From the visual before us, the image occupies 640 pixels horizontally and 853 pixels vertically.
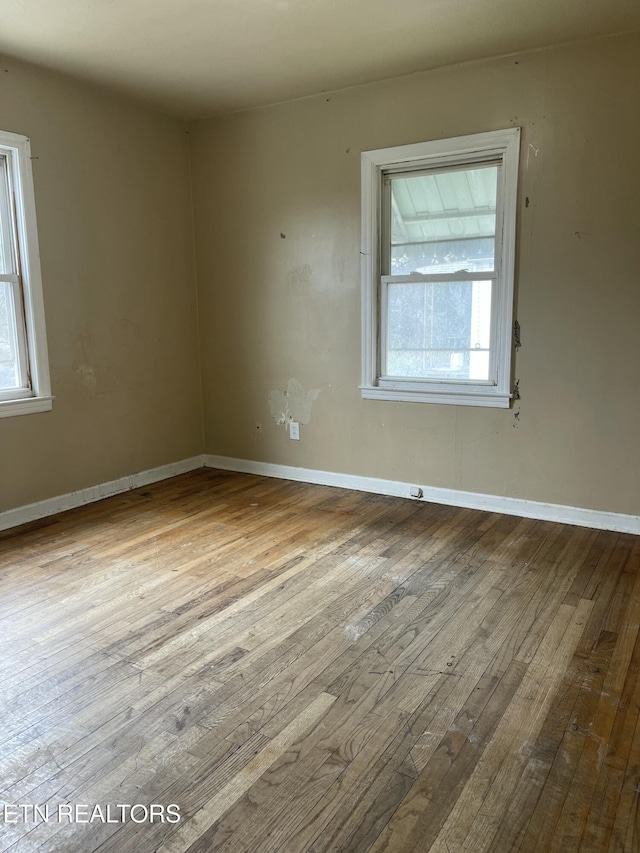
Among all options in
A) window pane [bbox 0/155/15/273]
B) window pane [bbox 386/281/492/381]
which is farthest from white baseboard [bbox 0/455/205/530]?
window pane [bbox 386/281/492/381]

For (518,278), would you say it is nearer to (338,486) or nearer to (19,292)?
(338,486)

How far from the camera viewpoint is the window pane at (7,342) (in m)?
3.68

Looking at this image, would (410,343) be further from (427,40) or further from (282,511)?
(427,40)

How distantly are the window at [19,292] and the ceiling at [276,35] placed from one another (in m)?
0.62

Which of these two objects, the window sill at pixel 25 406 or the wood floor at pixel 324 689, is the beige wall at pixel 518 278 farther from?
the window sill at pixel 25 406

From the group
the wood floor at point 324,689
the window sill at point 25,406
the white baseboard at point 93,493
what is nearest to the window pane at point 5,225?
the window sill at point 25,406

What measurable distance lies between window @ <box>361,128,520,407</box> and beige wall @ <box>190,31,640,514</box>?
0.09 m

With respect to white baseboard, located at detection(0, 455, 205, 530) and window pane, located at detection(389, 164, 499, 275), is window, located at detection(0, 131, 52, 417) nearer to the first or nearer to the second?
white baseboard, located at detection(0, 455, 205, 530)

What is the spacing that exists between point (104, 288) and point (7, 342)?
2.50 feet

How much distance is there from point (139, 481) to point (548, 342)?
295 cm

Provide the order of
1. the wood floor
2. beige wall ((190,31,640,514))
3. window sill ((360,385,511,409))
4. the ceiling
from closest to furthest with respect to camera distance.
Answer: the wood floor → the ceiling → beige wall ((190,31,640,514)) → window sill ((360,385,511,409))

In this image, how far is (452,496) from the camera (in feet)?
13.3

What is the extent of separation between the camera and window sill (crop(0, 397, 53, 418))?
A: 11.9 feet

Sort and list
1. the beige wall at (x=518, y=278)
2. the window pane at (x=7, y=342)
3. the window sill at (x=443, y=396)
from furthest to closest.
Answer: the window sill at (x=443, y=396)
the window pane at (x=7, y=342)
the beige wall at (x=518, y=278)
